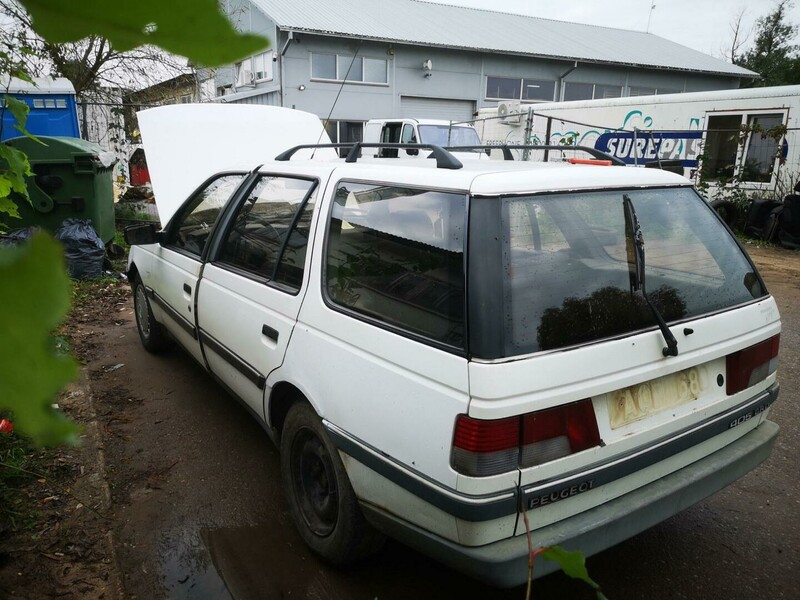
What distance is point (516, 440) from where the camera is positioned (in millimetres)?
1936

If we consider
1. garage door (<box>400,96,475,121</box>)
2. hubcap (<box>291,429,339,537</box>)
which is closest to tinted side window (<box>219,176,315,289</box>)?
hubcap (<box>291,429,339,537</box>)

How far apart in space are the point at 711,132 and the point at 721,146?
0.44m

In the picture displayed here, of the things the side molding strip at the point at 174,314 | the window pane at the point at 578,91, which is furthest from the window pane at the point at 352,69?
the side molding strip at the point at 174,314

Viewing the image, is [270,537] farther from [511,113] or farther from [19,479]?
[511,113]

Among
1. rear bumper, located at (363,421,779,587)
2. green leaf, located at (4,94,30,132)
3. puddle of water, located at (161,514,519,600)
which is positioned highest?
green leaf, located at (4,94,30,132)

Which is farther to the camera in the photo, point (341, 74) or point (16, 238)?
point (341, 74)

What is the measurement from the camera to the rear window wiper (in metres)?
2.24

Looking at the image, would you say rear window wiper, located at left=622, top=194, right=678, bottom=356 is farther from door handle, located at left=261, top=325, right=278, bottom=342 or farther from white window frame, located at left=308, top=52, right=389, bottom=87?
white window frame, located at left=308, top=52, right=389, bottom=87

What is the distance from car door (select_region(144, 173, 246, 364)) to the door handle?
105 cm

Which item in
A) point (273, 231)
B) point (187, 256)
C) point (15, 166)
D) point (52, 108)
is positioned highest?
point (52, 108)

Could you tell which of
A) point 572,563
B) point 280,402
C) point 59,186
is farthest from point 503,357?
point 59,186

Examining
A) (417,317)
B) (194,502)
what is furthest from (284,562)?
(417,317)

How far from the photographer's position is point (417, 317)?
2203mm

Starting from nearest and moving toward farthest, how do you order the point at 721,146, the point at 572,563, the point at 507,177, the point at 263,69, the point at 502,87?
the point at 572,563 < the point at 507,177 < the point at 721,146 < the point at 263,69 < the point at 502,87
